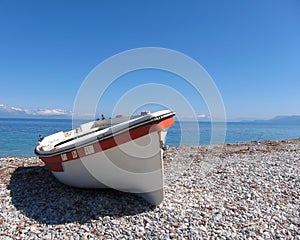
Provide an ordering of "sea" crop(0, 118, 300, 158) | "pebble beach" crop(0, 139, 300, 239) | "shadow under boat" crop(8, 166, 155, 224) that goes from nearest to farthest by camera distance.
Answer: "pebble beach" crop(0, 139, 300, 239)
"shadow under boat" crop(8, 166, 155, 224)
"sea" crop(0, 118, 300, 158)

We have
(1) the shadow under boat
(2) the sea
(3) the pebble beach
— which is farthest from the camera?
(2) the sea

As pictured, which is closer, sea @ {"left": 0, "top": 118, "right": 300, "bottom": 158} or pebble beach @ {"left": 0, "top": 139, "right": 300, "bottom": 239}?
pebble beach @ {"left": 0, "top": 139, "right": 300, "bottom": 239}

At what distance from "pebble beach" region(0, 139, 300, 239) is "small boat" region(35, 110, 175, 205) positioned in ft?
1.29

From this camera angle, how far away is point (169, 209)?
4.61 m

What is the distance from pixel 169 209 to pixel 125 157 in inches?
55.2

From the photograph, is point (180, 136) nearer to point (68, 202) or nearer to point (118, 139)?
point (68, 202)

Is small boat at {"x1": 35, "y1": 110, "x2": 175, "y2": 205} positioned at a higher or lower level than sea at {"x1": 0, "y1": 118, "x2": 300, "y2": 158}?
higher

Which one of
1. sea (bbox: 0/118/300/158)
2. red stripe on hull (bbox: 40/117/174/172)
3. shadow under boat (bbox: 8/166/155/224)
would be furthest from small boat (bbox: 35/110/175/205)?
sea (bbox: 0/118/300/158)

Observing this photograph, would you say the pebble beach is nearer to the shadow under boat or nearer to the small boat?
the shadow under boat

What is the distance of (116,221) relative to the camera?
4305mm

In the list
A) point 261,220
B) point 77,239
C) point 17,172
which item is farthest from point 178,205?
point 17,172

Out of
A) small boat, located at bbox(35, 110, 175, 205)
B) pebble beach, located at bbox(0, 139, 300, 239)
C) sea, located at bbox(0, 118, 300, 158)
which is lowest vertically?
sea, located at bbox(0, 118, 300, 158)

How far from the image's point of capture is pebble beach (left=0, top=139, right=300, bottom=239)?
3.95 m

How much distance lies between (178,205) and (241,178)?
2.63 meters
